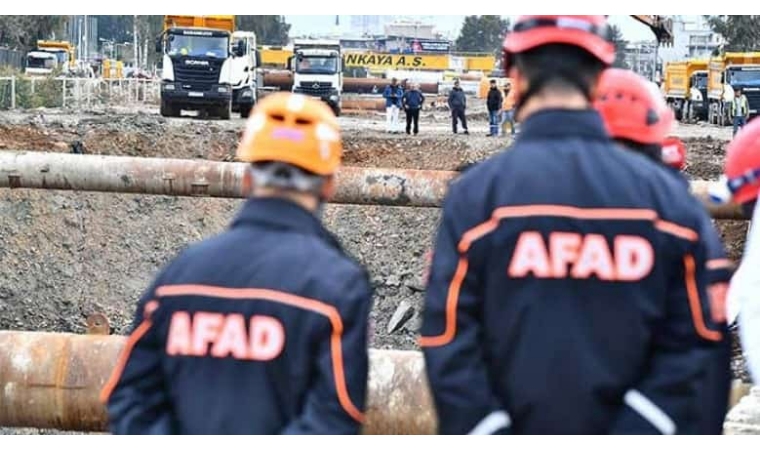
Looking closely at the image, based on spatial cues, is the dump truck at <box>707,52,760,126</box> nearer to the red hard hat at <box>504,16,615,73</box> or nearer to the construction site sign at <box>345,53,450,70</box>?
the construction site sign at <box>345,53,450,70</box>

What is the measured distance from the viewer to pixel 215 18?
40375mm

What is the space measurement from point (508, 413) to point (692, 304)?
1.65 ft

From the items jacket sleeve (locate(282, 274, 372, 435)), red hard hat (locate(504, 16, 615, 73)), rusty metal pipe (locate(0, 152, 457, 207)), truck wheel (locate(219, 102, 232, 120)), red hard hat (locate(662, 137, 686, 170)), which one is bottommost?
truck wheel (locate(219, 102, 232, 120))

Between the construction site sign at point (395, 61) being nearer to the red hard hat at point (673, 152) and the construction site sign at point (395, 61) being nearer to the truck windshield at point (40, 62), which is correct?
the truck windshield at point (40, 62)

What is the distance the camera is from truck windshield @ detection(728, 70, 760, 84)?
46.4 meters

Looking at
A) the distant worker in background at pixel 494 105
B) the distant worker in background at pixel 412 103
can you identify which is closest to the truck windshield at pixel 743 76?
the distant worker in background at pixel 494 105

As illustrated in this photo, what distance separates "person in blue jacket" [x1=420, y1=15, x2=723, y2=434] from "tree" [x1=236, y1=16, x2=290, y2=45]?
98844mm

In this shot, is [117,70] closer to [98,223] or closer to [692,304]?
[98,223]

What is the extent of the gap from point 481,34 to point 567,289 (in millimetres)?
131296

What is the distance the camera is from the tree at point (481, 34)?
132 meters

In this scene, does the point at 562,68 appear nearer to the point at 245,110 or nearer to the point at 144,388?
the point at 144,388

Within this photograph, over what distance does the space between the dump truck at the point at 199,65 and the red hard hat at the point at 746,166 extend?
35027mm

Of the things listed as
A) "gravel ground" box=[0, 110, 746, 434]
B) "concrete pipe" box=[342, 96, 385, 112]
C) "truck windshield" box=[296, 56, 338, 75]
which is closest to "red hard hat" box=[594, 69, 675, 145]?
"gravel ground" box=[0, 110, 746, 434]

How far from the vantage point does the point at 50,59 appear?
5947 cm
